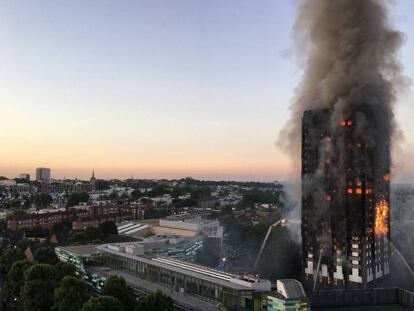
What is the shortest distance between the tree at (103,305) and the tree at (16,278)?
1455 centimetres

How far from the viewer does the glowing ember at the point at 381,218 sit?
A: 49.2 meters

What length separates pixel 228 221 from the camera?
96938mm

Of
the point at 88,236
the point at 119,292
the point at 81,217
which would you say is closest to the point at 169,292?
the point at 119,292

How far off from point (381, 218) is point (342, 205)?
17.1ft

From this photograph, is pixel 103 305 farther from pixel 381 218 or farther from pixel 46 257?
pixel 381 218

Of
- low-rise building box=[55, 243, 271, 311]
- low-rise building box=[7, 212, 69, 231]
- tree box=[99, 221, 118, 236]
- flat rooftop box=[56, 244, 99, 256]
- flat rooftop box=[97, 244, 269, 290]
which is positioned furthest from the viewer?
low-rise building box=[7, 212, 69, 231]

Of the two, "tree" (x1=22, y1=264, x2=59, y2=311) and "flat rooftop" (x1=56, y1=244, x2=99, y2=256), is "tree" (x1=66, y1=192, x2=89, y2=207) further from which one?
"tree" (x1=22, y1=264, x2=59, y2=311)

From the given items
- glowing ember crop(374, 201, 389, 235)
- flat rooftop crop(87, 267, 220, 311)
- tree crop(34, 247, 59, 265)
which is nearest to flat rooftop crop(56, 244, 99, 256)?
tree crop(34, 247, 59, 265)

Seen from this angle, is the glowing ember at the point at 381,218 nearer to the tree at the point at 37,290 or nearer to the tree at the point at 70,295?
the tree at the point at 70,295

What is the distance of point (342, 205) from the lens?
159ft

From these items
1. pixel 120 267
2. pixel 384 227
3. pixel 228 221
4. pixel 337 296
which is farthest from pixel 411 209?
pixel 120 267

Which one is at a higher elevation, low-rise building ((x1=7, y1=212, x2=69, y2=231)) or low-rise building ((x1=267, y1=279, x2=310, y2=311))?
low-rise building ((x1=267, y1=279, x2=310, y2=311))

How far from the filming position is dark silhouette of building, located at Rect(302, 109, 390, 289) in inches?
1873

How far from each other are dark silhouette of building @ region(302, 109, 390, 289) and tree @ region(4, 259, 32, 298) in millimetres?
28454
